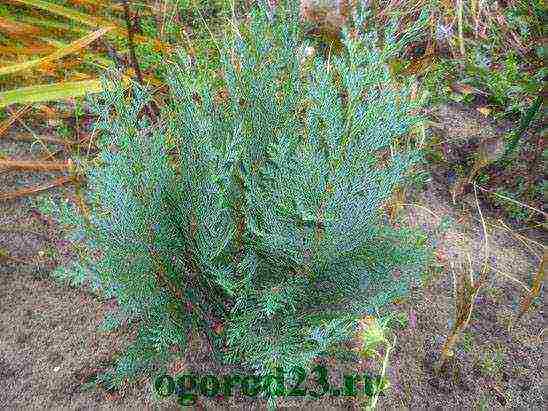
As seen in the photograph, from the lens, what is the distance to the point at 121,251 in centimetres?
156

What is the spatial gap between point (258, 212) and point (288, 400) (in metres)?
0.59

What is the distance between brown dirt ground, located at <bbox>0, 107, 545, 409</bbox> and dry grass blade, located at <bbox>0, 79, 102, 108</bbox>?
0.39m

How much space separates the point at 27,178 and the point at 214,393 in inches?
48.9

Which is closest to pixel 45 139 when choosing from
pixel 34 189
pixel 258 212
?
pixel 34 189

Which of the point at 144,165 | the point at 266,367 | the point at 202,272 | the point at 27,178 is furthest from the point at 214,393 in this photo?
the point at 27,178

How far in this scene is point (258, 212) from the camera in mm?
1584

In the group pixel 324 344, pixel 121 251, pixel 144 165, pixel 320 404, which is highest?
pixel 144 165

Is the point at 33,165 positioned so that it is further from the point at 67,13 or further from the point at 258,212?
the point at 258,212

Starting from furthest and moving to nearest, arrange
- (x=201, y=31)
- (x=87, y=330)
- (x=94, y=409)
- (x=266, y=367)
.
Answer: (x=201, y=31) → (x=87, y=330) → (x=94, y=409) → (x=266, y=367)

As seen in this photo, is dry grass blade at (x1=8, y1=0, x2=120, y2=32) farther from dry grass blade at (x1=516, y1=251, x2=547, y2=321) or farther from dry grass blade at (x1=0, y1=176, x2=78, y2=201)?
dry grass blade at (x1=516, y1=251, x2=547, y2=321)

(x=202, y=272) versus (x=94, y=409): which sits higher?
(x=202, y=272)

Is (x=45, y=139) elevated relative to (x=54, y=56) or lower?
lower

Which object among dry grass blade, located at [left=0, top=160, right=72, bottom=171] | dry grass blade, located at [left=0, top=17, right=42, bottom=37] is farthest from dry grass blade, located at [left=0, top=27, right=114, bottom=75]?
dry grass blade, located at [left=0, top=160, right=72, bottom=171]

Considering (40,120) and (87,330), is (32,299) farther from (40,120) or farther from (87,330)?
(40,120)
